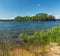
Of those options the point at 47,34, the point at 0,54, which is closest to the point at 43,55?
the point at 0,54

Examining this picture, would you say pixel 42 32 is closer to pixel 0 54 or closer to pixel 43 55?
pixel 43 55

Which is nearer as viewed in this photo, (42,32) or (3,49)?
(3,49)

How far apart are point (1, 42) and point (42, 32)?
14.8 feet

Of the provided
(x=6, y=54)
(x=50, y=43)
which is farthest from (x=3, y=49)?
(x=50, y=43)

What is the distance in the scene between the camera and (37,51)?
655cm

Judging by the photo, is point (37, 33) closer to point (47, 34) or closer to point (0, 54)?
point (47, 34)

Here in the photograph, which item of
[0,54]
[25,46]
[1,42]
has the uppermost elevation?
[1,42]

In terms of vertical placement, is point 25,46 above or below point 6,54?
below

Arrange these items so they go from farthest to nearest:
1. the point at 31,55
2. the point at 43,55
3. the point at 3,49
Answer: the point at 31,55, the point at 43,55, the point at 3,49

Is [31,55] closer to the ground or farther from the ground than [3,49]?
closer to the ground

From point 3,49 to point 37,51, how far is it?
1.94 metres

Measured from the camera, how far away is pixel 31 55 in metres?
6.95

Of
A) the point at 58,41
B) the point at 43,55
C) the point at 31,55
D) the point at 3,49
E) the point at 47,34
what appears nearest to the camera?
the point at 3,49

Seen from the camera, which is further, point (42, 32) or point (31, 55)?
point (42, 32)
